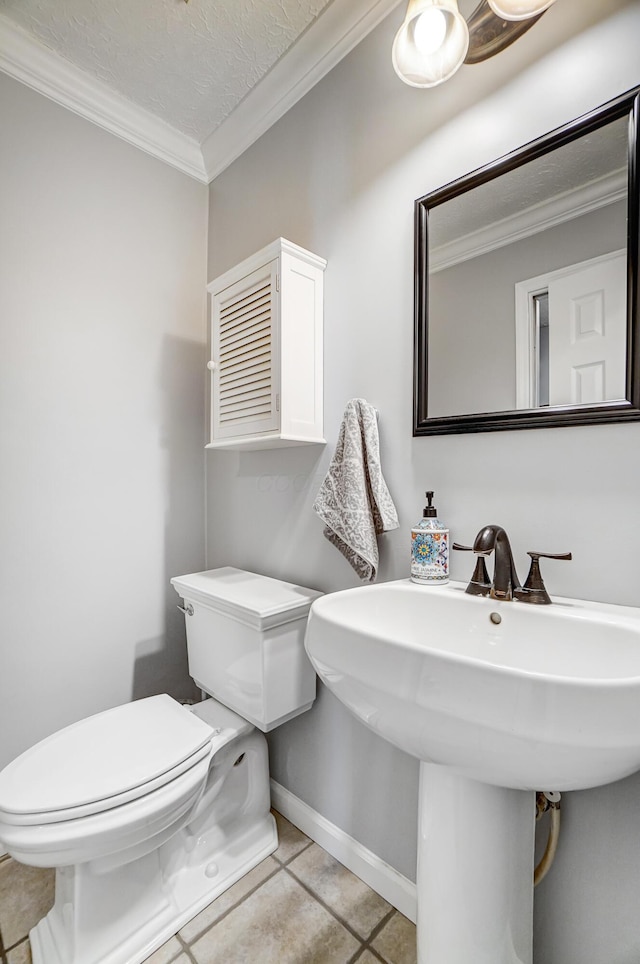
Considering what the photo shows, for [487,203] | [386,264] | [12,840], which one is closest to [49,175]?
[386,264]

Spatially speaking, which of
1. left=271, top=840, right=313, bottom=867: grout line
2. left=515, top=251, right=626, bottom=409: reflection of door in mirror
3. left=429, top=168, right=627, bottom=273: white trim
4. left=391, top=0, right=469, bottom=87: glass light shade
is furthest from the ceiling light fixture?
left=271, top=840, right=313, bottom=867: grout line

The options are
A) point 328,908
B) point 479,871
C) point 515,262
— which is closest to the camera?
point 479,871

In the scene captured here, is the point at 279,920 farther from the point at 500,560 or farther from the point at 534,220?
the point at 534,220

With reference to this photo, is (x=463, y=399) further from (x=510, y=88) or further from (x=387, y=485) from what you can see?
(x=510, y=88)

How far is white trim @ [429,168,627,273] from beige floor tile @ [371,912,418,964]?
5.42ft

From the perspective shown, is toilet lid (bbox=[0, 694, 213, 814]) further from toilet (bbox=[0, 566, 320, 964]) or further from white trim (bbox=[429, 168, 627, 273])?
white trim (bbox=[429, 168, 627, 273])

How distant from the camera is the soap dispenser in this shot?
3.31 ft

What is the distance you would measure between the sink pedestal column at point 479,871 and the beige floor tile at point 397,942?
1.21 ft

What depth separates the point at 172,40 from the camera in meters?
1.35

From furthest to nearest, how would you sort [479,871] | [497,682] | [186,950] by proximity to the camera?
[186,950] → [479,871] → [497,682]

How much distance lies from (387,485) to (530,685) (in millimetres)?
703

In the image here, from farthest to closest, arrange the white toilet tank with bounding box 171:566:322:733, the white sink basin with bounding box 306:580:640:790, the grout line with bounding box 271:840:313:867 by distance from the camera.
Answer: the grout line with bounding box 271:840:313:867, the white toilet tank with bounding box 171:566:322:733, the white sink basin with bounding box 306:580:640:790

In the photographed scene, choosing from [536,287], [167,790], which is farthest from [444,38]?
[167,790]

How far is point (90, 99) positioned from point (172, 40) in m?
0.38
